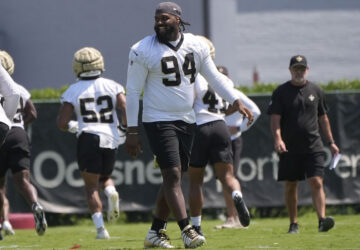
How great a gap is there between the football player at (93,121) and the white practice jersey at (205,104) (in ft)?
2.60

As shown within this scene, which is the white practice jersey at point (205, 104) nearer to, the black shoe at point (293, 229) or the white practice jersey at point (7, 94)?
the black shoe at point (293, 229)

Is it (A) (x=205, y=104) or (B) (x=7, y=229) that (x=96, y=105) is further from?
(B) (x=7, y=229)

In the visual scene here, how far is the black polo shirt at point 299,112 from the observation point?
1055 cm

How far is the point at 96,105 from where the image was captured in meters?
10.4

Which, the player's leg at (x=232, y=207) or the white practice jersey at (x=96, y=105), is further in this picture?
the player's leg at (x=232, y=207)

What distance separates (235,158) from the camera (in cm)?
1206

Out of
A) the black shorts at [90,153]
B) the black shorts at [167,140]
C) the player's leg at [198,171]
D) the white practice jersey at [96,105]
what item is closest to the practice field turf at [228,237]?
the player's leg at [198,171]

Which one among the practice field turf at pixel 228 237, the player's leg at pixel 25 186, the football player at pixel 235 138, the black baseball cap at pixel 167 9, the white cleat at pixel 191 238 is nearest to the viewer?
the white cleat at pixel 191 238

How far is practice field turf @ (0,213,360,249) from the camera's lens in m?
8.77

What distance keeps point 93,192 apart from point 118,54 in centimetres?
1105

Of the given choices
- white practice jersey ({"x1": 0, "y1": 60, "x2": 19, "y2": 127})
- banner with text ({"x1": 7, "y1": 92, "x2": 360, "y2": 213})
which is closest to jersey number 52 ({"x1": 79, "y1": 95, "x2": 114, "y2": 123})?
white practice jersey ({"x1": 0, "y1": 60, "x2": 19, "y2": 127})

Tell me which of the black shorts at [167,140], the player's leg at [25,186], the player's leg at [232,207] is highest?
the black shorts at [167,140]

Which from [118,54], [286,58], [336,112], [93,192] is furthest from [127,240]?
[286,58]

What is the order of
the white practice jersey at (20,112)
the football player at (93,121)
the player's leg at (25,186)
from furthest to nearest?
the white practice jersey at (20,112), the player's leg at (25,186), the football player at (93,121)
